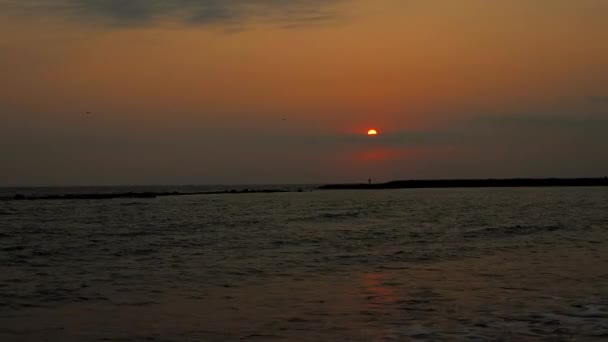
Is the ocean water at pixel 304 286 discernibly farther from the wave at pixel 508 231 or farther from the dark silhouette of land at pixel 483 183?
the dark silhouette of land at pixel 483 183

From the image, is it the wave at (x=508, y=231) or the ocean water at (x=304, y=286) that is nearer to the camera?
the ocean water at (x=304, y=286)

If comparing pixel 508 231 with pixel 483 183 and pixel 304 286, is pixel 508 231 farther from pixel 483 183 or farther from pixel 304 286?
pixel 483 183

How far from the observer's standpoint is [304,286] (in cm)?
1712

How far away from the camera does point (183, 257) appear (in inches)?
946

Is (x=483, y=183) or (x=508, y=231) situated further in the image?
(x=483, y=183)

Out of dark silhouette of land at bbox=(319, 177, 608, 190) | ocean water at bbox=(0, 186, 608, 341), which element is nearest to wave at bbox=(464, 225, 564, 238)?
ocean water at bbox=(0, 186, 608, 341)

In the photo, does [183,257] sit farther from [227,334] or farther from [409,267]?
[227,334]

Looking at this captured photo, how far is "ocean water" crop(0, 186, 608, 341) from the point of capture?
12.2 meters

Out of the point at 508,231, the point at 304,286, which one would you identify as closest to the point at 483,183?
the point at 508,231

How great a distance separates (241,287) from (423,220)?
29719 millimetres

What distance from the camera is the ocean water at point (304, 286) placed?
12.2 meters

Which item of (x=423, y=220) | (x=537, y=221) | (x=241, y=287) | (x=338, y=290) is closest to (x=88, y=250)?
(x=241, y=287)

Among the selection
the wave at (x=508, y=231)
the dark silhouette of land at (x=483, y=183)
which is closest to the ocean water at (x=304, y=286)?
the wave at (x=508, y=231)

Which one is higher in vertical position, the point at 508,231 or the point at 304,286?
the point at 508,231
